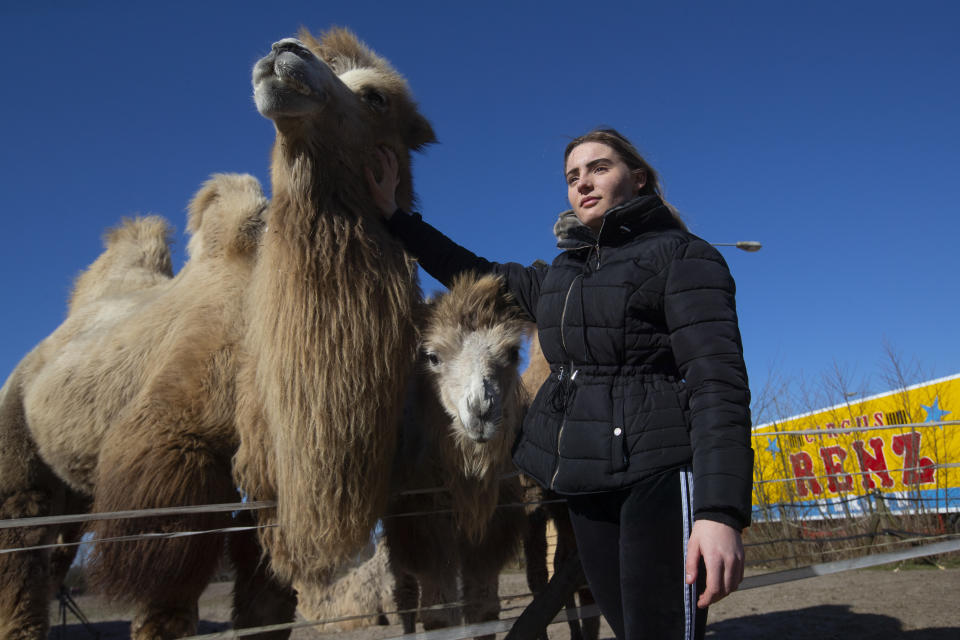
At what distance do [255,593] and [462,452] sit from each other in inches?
51.8

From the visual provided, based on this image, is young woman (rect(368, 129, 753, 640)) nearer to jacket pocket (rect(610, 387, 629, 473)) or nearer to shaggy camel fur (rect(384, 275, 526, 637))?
jacket pocket (rect(610, 387, 629, 473))

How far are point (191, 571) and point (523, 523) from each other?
147 cm

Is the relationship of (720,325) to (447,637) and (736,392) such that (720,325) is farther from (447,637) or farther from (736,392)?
(447,637)

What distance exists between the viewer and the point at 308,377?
2.74 metres

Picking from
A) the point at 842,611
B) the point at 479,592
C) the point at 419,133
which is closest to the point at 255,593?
the point at 479,592

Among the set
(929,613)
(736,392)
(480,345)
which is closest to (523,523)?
(480,345)

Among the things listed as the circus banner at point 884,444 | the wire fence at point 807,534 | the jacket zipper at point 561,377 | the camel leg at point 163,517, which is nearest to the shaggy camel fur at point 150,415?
the camel leg at point 163,517

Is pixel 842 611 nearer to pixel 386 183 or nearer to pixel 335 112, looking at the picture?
pixel 386 183

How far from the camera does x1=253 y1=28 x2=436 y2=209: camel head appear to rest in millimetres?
2600

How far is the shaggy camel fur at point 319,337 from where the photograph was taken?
8.76ft

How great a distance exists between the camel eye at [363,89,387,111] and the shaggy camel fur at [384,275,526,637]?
992mm

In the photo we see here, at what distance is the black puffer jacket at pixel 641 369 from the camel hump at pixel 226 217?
2269mm

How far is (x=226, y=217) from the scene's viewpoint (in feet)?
13.3

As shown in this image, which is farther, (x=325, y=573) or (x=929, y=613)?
(x=929, y=613)
